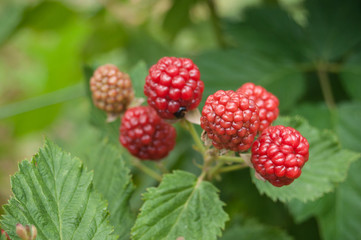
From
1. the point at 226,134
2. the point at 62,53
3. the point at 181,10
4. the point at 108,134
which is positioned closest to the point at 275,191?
the point at 226,134

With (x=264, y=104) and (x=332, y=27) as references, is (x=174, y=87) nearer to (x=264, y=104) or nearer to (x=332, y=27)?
(x=264, y=104)

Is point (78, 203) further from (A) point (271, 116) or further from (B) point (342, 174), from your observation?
(B) point (342, 174)

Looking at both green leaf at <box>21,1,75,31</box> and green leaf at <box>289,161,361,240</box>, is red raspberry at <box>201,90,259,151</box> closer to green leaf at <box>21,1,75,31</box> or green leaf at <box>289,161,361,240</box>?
green leaf at <box>289,161,361,240</box>

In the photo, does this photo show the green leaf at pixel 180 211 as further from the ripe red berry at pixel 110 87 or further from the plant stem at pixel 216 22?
the plant stem at pixel 216 22

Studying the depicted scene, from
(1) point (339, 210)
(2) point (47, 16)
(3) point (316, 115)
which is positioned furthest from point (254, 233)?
(2) point (47, 16)

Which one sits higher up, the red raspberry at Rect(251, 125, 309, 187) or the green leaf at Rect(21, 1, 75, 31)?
the green leaf at Rect(21, 1, 75, 31)

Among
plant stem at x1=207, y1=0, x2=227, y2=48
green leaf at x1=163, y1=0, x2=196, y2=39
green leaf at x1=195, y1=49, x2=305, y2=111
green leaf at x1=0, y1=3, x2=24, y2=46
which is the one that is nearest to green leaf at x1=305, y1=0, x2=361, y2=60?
green leaf at x1=195, y1=49, x2=305, y2=111
